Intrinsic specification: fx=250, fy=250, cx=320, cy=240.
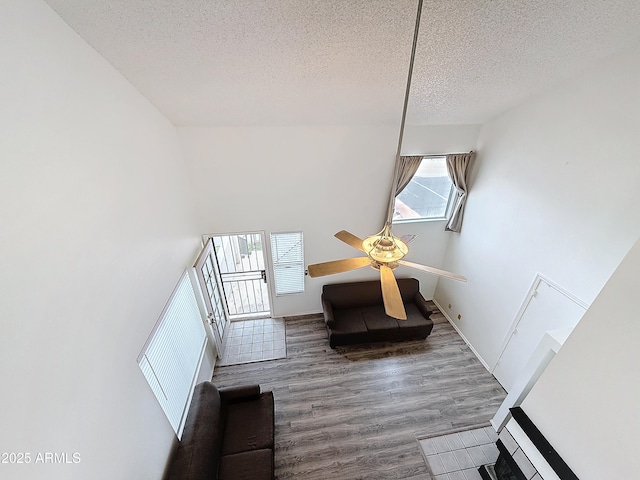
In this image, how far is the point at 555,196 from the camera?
273cm

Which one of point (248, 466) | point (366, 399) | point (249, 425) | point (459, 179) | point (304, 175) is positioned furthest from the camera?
point (459, 179)

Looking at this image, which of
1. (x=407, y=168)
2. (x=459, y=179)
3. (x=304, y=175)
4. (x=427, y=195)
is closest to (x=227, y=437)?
(x=304, y=175)

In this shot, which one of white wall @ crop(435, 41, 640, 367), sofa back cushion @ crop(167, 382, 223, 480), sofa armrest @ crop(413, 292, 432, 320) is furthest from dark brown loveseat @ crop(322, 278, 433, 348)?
sofa back cushion @ crop(167, 382, 223, 480)

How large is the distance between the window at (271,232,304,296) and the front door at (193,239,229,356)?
0.95 m

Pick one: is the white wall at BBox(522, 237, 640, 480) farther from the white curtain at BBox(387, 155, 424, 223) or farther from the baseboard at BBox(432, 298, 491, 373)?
the white curtain at BBox(387, 155, 424, 223)

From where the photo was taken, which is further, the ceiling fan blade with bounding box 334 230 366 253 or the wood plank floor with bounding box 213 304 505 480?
the wood plank floor with bounding box 213 304 505 480

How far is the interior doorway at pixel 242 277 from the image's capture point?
4.70m

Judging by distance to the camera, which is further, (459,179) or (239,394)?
(459,179)

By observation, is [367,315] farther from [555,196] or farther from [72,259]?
[72,259]

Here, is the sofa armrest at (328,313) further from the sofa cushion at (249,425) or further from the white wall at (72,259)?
the white wall at (72,259)

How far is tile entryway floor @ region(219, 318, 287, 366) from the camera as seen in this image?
411 centimetres

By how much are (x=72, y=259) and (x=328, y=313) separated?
3.39m

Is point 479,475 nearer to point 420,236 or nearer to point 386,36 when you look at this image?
point 420,236

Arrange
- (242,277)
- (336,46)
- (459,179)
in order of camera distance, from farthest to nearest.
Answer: (242,277), (459,179), (336,46)
